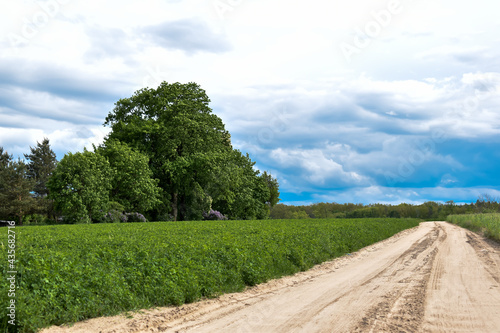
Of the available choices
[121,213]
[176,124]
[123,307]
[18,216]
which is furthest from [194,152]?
[123,307]

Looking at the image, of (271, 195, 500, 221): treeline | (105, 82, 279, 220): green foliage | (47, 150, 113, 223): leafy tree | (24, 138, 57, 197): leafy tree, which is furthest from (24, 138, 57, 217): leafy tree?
(271, 195, 500, 221): treeline

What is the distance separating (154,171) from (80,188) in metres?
10.3

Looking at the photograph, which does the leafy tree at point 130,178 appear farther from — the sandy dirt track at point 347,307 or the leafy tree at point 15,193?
the sandy dirt track at point 347,307

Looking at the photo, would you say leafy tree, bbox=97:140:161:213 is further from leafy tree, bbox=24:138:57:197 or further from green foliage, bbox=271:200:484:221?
green foliage, bbox=271:200:484:221

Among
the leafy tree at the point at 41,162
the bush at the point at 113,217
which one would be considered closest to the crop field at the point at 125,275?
the bush at the point at 113,217

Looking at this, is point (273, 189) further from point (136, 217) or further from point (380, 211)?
point (380, 211)

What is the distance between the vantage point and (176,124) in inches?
1828

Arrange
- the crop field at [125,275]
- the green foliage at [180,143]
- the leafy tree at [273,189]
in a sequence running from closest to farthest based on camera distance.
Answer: the crop field at [125,275], the green foliage at [180,143], the leafy tree at [273,189]

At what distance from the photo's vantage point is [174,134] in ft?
152

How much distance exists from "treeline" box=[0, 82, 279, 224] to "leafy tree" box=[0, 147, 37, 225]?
0.16 metres

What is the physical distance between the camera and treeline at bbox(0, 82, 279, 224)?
40.7m

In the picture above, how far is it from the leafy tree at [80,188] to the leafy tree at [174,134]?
7.12 m

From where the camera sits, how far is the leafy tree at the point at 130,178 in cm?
4309

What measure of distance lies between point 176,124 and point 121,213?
11912 millimetres
